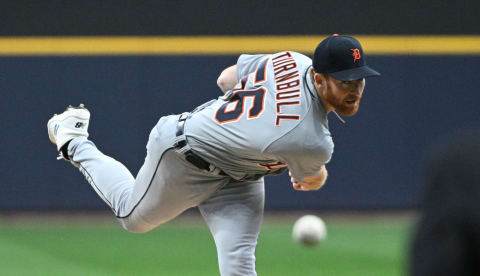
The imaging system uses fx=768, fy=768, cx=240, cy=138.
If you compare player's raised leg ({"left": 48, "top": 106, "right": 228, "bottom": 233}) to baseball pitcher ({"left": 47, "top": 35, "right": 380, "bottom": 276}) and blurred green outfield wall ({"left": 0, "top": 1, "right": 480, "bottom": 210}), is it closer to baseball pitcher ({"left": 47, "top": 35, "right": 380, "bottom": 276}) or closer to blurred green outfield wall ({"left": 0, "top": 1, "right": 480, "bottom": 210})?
baseball pitcher ({"left": 47, "top": 35, "right": 380, "bottom": 276})

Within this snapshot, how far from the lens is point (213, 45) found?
9.69 meters

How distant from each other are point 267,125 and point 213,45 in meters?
5.88

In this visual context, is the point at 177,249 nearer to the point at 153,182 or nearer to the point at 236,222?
the point at 153,182

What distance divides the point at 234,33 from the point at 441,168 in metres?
8.77

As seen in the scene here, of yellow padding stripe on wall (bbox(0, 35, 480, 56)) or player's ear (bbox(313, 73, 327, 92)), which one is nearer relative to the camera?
player's ear (bbox(313, 73, 327, 92))

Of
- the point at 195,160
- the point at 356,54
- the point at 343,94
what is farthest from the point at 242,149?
the point at 356,54

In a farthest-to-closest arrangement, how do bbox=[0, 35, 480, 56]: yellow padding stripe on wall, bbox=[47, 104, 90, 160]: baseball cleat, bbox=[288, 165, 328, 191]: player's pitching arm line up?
1. bbox=[0, 35, 480, 56]: yellow padding stripe on wall
2. bbox=[47, 104, 90, 160]: baseball cleat
3. bbox=[288, 165, 328, 191]: player's pitching arm

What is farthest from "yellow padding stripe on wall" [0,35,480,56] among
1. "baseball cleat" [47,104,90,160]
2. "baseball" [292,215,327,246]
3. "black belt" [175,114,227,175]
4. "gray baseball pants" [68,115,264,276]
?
"black belt" [175,114,227,175]

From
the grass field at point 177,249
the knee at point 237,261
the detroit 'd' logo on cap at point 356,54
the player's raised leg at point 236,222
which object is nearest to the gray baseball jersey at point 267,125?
the player's raised leg at point 236,222

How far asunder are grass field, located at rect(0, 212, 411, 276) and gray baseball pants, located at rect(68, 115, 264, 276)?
2.10m

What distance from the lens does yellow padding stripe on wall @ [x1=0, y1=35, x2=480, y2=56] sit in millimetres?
9461

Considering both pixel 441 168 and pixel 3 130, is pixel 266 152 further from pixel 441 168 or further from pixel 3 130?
pixel 3 130

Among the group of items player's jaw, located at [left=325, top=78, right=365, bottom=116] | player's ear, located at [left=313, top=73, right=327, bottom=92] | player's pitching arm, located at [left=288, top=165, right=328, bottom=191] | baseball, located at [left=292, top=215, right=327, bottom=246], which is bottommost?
baseball, located at [left=292, top=215, right=327, bottom=246]

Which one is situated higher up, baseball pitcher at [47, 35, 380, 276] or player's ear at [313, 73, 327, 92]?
player's ear at [313, 73, 327, 92]
